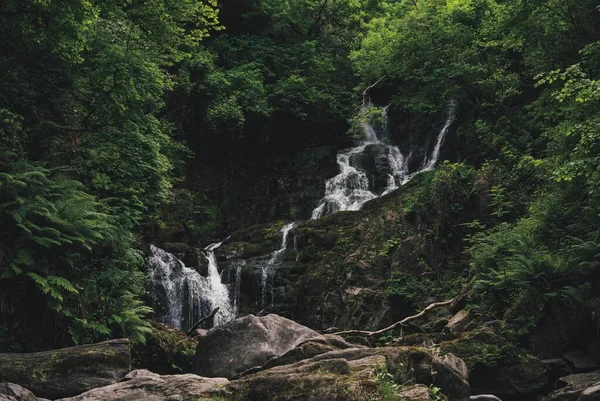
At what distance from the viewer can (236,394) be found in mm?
6602

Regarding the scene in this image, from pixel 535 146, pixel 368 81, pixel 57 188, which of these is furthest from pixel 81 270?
pixel 368 81

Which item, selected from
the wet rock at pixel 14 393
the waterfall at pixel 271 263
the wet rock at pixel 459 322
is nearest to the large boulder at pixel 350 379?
the wet rock at pixel 14 393

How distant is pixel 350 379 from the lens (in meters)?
6.26

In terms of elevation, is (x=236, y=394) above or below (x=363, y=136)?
below

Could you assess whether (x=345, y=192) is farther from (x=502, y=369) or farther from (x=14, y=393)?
(x=14, y=393)

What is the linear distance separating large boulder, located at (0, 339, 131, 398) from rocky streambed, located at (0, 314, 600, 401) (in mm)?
16

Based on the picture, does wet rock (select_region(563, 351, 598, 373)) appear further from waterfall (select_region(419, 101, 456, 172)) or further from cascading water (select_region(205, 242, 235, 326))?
waterfall (select_region(419, 101, 456, 172))

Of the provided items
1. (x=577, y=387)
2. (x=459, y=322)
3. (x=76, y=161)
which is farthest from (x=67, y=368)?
(x=459, y=322)

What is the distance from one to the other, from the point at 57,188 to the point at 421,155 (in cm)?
1754

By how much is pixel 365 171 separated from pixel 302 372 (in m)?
19.3

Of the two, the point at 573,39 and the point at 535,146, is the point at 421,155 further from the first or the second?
the point at 573,39

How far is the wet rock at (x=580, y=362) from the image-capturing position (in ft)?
34.4

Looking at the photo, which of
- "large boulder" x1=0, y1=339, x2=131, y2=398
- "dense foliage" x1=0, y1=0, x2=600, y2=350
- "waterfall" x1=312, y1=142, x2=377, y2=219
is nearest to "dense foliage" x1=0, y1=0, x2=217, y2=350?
"dense foliage" x1=0, y1=0, x2=600, y2=350

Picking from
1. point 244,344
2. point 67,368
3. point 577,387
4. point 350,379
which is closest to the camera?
point 350,379
